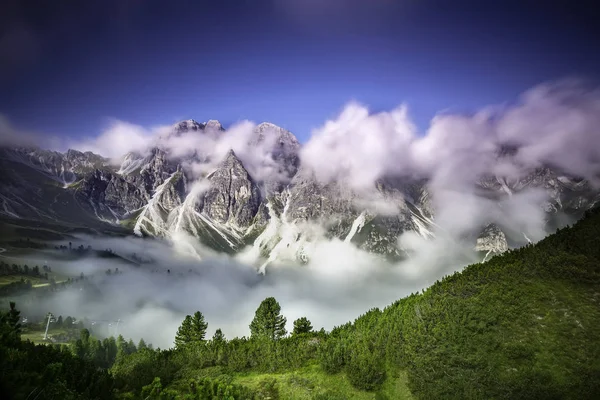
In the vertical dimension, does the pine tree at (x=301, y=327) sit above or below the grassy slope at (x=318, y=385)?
above

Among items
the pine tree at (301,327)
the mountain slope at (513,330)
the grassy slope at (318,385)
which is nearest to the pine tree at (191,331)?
the pine tree at (301,327)

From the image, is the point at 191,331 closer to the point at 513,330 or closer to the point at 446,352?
the point at 446,352

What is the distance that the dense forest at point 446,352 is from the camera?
34.2 meters

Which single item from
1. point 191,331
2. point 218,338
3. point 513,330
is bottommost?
point 513,330

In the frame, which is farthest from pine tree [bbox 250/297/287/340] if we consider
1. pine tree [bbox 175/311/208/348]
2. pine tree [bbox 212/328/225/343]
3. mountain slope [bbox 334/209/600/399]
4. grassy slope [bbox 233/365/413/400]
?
mountain slope [bbox 334/209/600/399]

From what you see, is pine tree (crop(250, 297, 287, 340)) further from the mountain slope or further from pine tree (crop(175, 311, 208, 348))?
Answer: the mountain slope

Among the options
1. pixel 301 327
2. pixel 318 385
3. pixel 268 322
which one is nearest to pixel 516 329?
pixel 318 385

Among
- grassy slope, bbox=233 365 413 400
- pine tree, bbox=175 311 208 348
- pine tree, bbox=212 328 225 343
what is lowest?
grassy slope, bbox=233 365 413 400

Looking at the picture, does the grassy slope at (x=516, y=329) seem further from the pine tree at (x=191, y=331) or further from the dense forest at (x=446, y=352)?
the pine tree at (x=191, y=331)

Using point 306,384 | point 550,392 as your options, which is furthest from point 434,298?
point 306,384

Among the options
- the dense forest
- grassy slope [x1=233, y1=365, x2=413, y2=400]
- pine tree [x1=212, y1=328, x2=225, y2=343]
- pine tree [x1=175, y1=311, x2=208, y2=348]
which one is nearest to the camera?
the dense forest

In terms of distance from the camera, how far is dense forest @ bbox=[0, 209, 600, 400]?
3416cm

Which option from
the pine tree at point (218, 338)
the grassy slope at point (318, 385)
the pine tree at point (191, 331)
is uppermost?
the pine tree at point (191, 331)

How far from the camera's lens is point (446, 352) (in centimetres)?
4150
